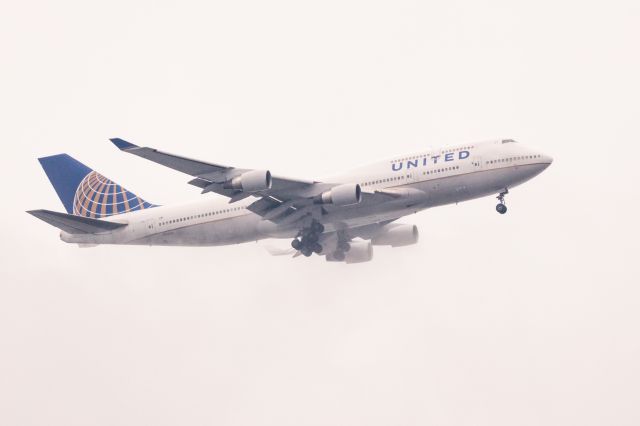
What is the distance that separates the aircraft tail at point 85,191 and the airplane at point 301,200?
86 mm

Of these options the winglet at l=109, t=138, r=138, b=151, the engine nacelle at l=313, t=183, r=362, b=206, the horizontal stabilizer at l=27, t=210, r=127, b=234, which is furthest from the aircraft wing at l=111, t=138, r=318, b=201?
the horizontal stabilizer at l=27, t=210, r=127, b=234

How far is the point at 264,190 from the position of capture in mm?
52469

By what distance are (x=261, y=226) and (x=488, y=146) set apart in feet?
41.8

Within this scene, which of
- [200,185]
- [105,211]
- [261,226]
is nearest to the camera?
[200,185]

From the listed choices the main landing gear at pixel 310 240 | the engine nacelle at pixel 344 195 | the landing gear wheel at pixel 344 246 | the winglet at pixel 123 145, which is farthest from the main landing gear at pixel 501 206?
the winglet at pixel 123 145

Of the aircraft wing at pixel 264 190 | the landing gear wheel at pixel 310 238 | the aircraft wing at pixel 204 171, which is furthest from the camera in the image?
the landing gear wheel at pixel 310 238

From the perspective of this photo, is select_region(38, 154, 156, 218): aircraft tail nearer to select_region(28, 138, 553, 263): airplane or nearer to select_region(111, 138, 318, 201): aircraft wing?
select_region(28, 138, 553, 263): airplane

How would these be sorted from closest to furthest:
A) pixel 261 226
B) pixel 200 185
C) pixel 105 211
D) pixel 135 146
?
pixel 135 146 < pixel 200 185 < pixel 261 226 < pixel 105 211

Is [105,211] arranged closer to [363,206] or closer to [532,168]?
[363,206]

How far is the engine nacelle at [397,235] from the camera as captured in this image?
63188 millimetres

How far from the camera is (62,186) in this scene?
64125 mm

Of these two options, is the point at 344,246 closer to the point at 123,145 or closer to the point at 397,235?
the point at 397,235

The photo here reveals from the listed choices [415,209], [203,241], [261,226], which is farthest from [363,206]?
[203,241]

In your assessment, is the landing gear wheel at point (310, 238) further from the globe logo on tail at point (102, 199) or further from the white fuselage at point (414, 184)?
the globe logo on tail at point (102, 199)
